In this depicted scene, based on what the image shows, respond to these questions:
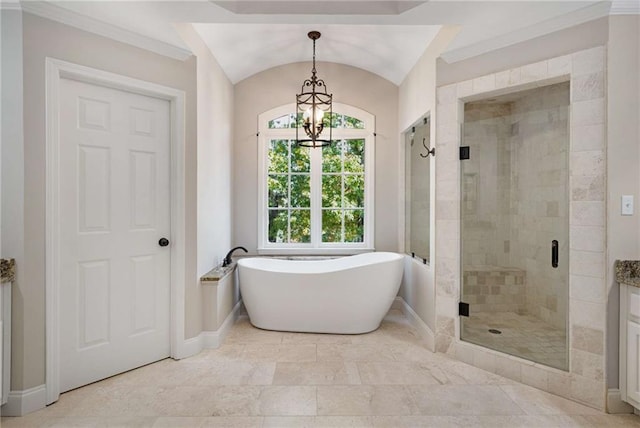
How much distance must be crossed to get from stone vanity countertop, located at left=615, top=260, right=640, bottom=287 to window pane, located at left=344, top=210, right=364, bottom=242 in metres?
2.47

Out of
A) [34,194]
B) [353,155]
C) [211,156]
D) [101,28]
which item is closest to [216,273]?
[211,156]

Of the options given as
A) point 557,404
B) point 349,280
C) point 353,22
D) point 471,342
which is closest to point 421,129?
point 353,22

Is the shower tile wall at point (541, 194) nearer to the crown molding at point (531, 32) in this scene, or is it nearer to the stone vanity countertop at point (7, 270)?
the crown molding at point (531, 32)

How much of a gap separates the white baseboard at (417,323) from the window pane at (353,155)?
1.62 meters

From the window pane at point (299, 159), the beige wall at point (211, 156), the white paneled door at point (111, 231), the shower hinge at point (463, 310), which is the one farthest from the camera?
the window pane at point (299, 159)

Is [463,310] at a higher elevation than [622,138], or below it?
below

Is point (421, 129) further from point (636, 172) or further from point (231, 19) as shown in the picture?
Answer: point (231, 19)

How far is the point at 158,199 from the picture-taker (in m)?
2.63

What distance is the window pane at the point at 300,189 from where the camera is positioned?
162 inches

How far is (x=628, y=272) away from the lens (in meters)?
1.97

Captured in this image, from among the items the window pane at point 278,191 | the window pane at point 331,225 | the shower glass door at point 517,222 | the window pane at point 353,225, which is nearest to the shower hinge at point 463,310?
the shower glass door at point 517,222

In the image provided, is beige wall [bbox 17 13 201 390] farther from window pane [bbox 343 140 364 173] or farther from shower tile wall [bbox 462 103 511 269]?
shower tile wall [bbox 462 103 511 269]

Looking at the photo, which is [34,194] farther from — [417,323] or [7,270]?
[417,323]

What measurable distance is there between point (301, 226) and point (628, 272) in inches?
116
